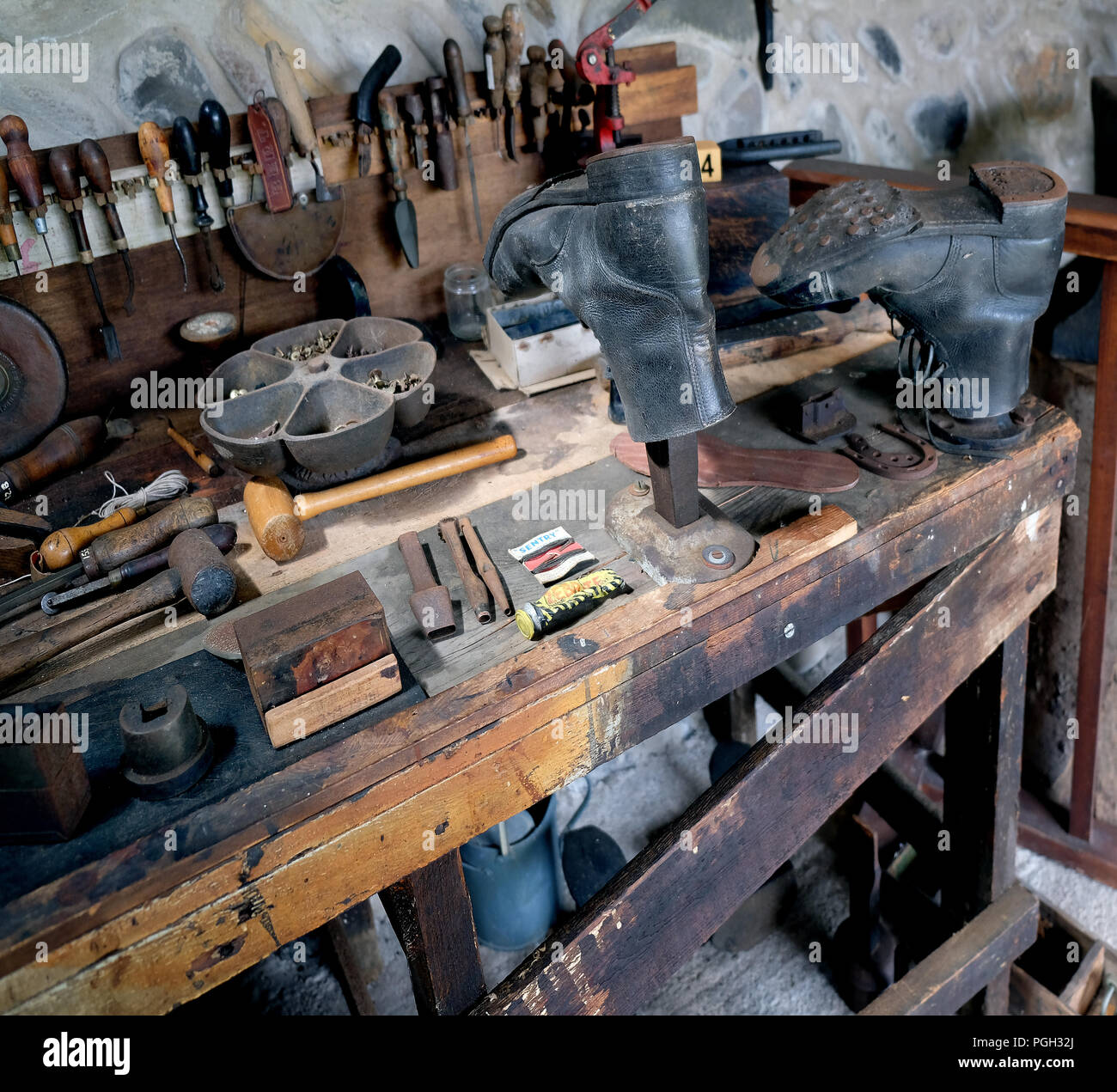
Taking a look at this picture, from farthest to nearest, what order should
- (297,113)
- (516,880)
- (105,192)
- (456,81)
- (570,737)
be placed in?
1. (516,880)
2. (456,81)
3. (297,113)
4. (105,192)
5. (570,737)

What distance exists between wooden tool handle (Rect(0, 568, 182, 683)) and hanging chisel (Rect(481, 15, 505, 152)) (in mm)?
1151

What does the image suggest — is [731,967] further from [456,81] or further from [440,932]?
[456,81]

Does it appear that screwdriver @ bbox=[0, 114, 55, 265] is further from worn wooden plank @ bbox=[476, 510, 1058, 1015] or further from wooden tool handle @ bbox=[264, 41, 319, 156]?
worn wooden plank @ bbox=[476, 510, 1058, 1015]

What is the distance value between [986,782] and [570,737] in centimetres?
96

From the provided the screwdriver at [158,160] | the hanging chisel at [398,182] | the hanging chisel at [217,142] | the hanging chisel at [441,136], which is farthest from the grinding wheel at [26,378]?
the hanging chisel at [441,136]

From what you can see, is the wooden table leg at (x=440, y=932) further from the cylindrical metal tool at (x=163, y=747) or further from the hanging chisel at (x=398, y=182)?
the hanging chisel at (x=398, y=182)

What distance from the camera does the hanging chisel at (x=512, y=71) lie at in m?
1.77

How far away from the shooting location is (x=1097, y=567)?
1867mm

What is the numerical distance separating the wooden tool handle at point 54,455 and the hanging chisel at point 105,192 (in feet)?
0.87

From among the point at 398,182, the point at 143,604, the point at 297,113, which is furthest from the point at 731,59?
the point at 143,604

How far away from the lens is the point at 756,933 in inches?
80.9

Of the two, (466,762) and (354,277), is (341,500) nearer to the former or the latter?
(466,762)
